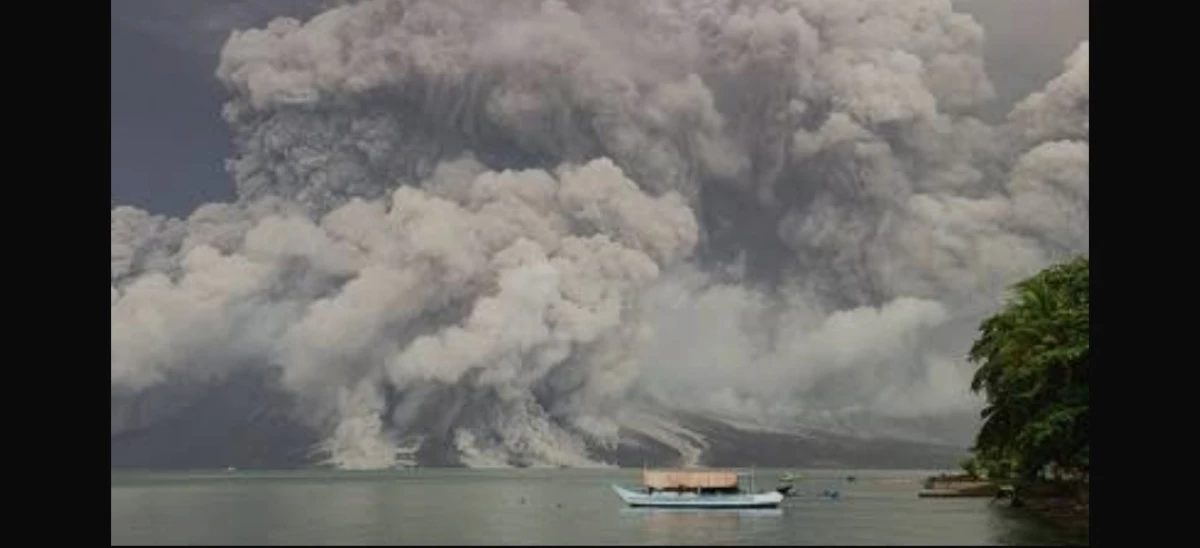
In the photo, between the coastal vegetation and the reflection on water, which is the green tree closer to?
the coastal vegetation

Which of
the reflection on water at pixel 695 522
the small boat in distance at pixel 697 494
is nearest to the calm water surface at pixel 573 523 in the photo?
the reflection on water at pixel 695 522

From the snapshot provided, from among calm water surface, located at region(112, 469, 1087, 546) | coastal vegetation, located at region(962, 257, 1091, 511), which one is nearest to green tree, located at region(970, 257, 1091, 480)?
coastal vegetation, located at region(962, 257, 1091, 511)

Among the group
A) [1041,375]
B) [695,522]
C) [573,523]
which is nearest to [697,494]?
[573,523]

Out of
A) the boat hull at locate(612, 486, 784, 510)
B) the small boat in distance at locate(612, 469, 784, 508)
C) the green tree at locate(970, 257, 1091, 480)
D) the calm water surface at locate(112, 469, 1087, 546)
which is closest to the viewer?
the green tree at locate(970, 257, 1091, 480)

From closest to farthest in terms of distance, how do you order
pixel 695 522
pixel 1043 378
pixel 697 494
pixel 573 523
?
pixel 1043 378
pixel 695 522
pixel 573 523
pixel 697 494

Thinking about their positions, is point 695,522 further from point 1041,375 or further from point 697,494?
point 1041,375
